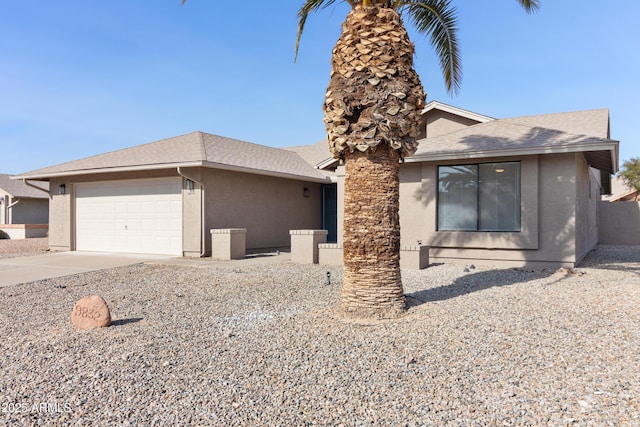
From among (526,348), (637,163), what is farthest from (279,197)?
(637,163)

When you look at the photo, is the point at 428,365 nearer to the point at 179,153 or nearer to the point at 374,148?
the point at 374,148

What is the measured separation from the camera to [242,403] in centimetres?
370

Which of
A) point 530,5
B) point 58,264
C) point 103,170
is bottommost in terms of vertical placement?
point 58,264

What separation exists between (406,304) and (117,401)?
419cm

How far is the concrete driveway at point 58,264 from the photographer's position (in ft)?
36.1

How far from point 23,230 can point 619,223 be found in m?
32.3

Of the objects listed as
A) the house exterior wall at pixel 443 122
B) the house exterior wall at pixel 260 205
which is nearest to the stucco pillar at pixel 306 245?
the house exterior wall at pixel 260 205

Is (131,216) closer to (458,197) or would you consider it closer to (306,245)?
(306,245)

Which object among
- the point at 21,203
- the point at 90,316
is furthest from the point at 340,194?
the point at 21,203

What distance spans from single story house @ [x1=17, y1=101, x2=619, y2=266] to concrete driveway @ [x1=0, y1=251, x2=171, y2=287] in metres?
0.91

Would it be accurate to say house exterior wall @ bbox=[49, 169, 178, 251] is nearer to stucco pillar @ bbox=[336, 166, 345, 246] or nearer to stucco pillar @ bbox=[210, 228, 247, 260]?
stucco pillar @ bbox=[210, 228, 247, 260]

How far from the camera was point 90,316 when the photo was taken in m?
6.02

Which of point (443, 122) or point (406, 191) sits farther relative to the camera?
point (443, 122)

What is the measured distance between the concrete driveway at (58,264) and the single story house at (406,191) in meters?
0.91
